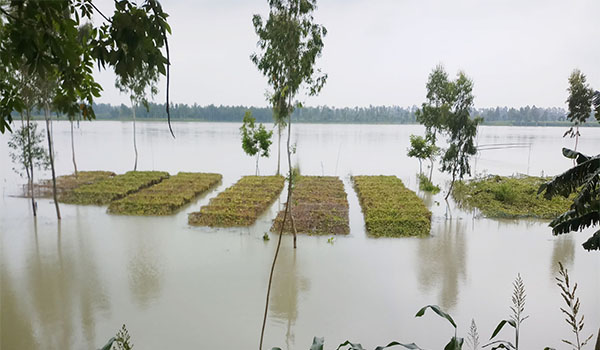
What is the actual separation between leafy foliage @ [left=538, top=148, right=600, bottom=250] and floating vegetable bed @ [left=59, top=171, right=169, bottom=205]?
9.84m

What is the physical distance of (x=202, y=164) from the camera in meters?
18.0

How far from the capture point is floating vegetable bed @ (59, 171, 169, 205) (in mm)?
10393

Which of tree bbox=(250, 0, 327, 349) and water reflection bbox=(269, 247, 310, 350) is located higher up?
tree bbox=(250, 0, 327, 349)

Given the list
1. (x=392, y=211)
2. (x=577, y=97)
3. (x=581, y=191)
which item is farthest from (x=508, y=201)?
(x=581, y=191)

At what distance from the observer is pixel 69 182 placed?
40.7 feet

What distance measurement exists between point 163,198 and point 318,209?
3816 millimetres

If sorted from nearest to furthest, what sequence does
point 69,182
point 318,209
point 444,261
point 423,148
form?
1. point 444,261
2. point 318,209
3. point 69,182
4. point 423,148

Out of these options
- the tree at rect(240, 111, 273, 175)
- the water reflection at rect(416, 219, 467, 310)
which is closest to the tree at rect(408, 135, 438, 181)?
the water reflection at rect(416, 219, 467, 310)

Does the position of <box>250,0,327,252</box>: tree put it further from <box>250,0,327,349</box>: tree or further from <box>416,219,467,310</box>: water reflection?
<box>416,219,467,310</box>: water reflection

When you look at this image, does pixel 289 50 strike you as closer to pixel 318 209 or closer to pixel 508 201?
pixel 318 209

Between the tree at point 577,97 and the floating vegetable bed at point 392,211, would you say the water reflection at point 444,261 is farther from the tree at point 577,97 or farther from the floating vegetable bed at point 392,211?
the tree at point 577,97

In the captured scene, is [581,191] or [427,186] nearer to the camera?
[581,191]

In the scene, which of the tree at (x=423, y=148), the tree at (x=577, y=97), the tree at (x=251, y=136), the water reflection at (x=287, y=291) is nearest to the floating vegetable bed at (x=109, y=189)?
the tree at (x=251, y=136)

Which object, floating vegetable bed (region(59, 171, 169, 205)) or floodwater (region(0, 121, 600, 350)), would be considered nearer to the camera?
floodwater (region(0, 121, 600, 350))
